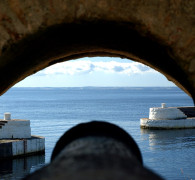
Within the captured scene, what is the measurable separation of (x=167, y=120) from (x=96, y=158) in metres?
47.4

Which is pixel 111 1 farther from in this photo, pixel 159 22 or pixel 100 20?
pixel 159 22

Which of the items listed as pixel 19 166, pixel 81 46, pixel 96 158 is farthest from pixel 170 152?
pixel 96 158

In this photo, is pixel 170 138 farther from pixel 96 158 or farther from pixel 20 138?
pixel 96 158

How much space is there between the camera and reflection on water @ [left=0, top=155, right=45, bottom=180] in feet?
93.4

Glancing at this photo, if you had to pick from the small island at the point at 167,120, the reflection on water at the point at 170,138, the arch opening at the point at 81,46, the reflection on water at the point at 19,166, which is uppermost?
the arch opening at the point at 81,46

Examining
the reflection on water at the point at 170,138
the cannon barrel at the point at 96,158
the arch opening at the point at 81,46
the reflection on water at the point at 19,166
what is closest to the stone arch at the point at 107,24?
the arch opening at the point at 81,46

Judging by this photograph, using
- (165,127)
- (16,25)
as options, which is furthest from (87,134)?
(165,127)

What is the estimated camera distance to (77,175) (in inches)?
78.1

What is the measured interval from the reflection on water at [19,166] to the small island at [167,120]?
1939 cm

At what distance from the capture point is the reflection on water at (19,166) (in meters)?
28.5

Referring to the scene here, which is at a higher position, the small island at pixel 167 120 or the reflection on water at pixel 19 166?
the small island at pixel 167 120

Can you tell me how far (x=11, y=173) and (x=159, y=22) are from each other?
89.1ft

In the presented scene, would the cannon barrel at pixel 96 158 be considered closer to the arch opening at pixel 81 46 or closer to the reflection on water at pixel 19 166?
the arch opening at pixel 81 46

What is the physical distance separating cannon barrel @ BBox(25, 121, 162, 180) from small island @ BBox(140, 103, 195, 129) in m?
45.2
